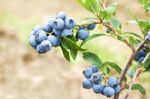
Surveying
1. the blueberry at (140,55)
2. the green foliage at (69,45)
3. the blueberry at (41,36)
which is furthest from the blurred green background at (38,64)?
the blueberry at (41,36)

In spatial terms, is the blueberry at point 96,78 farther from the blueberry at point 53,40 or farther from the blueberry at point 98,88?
the blueberry at point 53,40

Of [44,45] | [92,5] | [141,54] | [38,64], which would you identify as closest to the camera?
[44,45]

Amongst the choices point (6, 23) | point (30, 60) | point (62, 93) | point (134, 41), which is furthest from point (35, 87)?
point (134, 41)

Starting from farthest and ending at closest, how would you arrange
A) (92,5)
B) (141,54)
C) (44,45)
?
(141,54)
(92,5)
(44,45)

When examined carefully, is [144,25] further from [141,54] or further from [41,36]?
[41,36]

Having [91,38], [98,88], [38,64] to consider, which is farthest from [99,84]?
[38,64]

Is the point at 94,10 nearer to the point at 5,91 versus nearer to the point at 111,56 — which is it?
the point at 5,91

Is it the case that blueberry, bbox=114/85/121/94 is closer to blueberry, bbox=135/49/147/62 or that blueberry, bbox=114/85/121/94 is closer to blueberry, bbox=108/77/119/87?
blueberry, bbox=108/77/119/87

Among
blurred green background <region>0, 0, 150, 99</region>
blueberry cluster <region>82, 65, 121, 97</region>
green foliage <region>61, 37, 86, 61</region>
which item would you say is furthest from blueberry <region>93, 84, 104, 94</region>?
blurred green background <region>0, 0, 150, 99</region>
